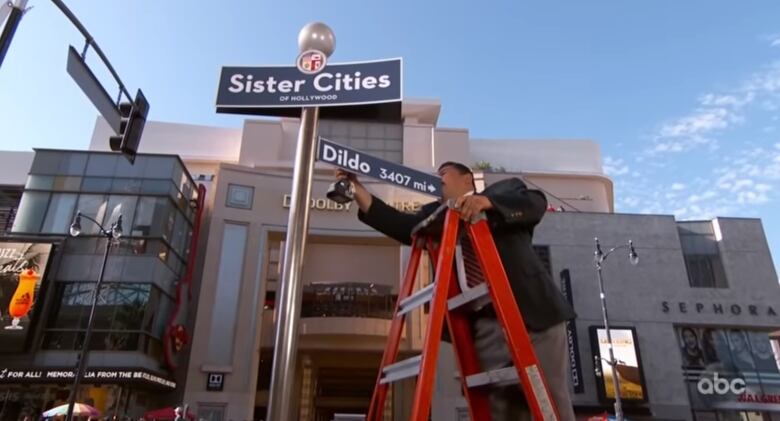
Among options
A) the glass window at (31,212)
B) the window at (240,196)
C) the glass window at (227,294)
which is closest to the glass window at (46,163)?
the glass window at (31,212)

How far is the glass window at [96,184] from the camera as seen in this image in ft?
78.2

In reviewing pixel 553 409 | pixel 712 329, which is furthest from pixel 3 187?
pixel 712 329

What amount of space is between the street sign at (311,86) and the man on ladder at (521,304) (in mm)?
1301

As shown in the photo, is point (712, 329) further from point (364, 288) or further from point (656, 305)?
point (364, 288)

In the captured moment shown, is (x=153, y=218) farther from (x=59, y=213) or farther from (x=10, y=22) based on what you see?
(x=10, y=22)

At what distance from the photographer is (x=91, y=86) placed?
6.92 m

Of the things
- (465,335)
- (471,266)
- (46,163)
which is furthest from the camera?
(46,163)

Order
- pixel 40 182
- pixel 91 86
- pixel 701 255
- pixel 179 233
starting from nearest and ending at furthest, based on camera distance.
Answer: pixel 91 86
pixel 40 182
pixel 179 233
pixel 701 255

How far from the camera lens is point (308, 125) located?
4008 mm

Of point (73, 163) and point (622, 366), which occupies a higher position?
point (73, 163)

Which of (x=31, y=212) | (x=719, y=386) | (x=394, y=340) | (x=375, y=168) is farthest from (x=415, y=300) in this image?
(x=719, y=386)

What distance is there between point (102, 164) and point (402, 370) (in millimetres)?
25906

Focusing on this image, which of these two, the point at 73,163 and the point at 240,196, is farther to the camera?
the point at 240,196

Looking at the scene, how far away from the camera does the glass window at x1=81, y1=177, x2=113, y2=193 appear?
2383cm
